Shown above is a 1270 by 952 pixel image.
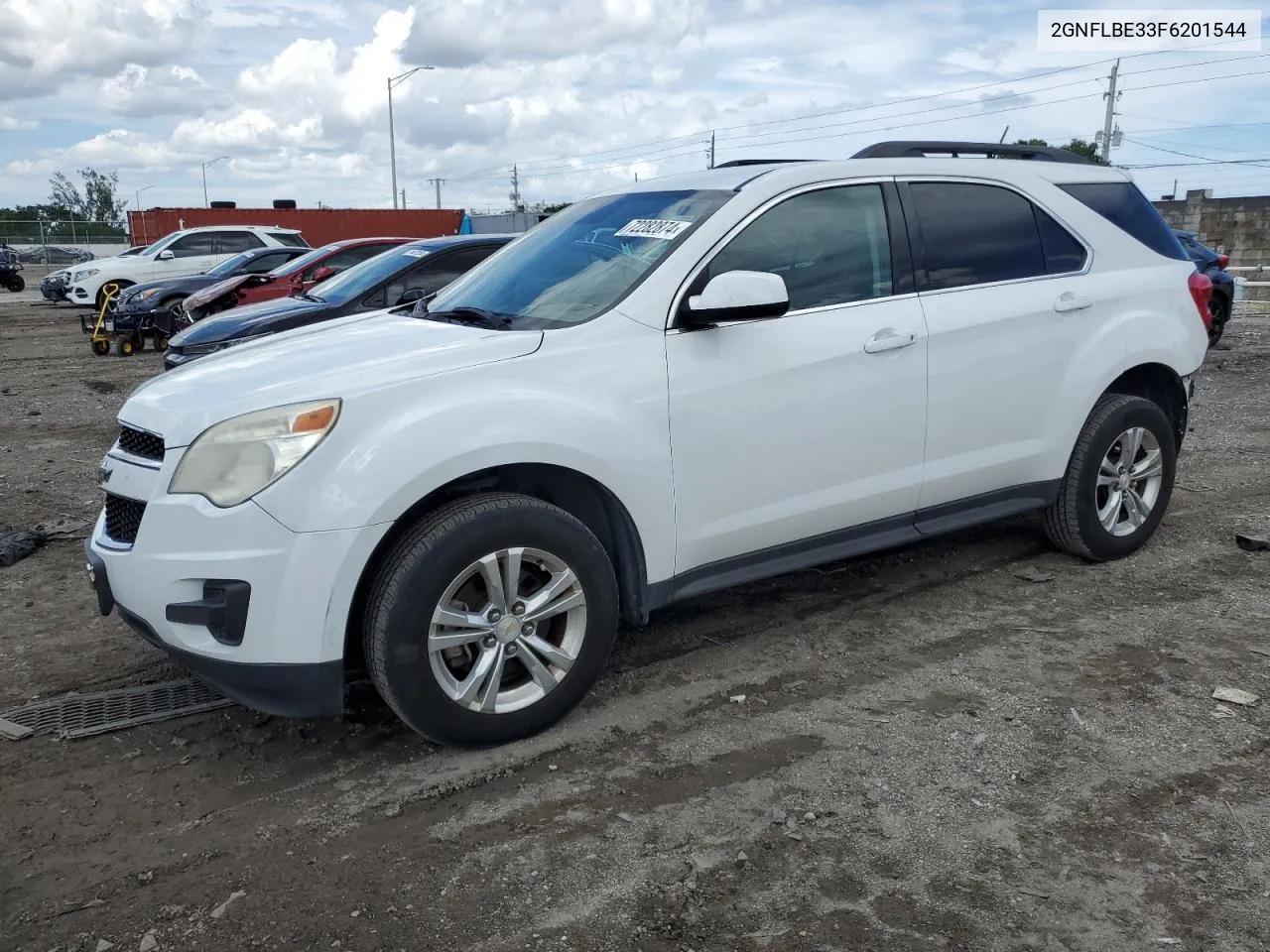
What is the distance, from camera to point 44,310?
2539 cm

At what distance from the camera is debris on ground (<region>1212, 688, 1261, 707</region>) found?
377cm

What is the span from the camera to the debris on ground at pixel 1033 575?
5.07m

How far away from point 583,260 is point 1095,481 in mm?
2645

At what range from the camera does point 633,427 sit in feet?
11.8

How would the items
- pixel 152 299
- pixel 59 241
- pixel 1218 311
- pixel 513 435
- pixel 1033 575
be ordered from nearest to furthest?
pixel 513 435 → pixel 1033 575 → pixel 1218 311 → pixel 152 299 → pixel 59 241

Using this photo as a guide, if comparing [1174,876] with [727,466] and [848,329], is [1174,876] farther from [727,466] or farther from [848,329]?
[848,329]

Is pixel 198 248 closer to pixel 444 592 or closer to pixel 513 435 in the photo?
pixel 513 435

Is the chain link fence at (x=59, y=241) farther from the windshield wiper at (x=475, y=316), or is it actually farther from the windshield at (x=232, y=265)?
the windshield wiper at (x=475, y=316)

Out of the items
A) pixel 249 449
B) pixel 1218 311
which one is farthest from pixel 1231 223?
pixel 249 449

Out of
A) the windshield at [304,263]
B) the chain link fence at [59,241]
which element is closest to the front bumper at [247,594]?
the windshield at [304,263]

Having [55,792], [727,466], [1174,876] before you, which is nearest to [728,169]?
[727,466]

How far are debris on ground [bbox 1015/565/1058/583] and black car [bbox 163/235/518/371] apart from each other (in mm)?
5040

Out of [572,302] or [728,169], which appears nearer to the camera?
[572,302]

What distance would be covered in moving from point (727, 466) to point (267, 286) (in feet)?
31.9
